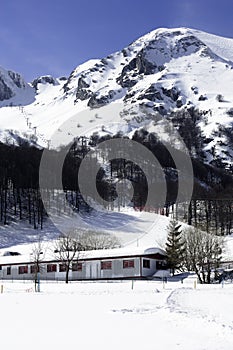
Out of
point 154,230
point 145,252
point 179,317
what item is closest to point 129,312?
point 179,317

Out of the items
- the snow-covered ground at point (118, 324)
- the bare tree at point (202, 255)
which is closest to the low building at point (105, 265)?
the bare tree at point (202, 255)

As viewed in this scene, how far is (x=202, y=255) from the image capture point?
5162 cm

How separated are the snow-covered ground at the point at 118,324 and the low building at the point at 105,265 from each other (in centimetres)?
2832

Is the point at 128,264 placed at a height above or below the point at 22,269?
above

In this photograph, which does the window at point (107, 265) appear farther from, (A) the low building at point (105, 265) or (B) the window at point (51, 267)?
(B) the window at point (51, 267)

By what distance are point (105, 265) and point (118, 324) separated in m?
39.0

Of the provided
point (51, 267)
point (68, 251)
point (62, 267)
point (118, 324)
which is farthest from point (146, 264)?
point (118, 324)

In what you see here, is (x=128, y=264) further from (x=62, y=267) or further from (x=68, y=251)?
(x=62, y=267)

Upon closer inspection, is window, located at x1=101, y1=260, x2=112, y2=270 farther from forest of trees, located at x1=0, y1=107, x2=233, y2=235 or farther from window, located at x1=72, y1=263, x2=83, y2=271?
forest of trees, located at x1=0, y1=107, x2=233, y2=235

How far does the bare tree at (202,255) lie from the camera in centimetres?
4959

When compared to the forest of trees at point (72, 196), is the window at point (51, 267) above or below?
below

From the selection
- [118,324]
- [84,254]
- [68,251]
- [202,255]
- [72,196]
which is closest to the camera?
[118,324]

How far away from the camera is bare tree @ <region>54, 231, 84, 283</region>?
5379 cm

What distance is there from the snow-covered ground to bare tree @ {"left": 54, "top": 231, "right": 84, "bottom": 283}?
26230 mm
